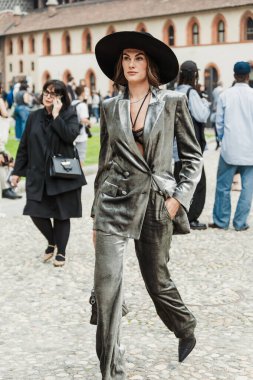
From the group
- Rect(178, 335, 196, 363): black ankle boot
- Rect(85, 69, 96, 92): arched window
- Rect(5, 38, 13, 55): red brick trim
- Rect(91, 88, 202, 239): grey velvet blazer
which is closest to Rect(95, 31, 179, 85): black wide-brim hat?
Rect(91, 88, 202, 239): grey velvet blazer

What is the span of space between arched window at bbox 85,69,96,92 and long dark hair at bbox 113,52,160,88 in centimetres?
5484

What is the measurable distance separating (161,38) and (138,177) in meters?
49.8

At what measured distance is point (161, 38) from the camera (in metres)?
52.3

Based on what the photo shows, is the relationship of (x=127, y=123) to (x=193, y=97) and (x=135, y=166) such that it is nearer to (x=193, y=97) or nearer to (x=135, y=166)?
(x=135, y=166)

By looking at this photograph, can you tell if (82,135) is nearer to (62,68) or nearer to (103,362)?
(103,362)

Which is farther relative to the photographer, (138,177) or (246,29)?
(246,29)

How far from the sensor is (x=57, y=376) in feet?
13.4

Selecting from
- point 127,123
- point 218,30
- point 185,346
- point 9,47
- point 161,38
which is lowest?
point 185,346

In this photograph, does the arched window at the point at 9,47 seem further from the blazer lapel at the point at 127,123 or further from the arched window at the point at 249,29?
the blazer lapel at the point at 127,123

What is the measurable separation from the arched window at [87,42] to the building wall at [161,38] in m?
0.29

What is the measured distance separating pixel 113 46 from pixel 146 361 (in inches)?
70.2

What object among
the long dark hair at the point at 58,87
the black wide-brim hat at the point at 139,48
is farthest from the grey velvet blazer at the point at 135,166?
the long dark hair at the point at 58,87

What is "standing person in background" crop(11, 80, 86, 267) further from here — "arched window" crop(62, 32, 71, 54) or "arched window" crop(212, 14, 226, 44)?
"arched window" crop(62, 32, 71, 54)

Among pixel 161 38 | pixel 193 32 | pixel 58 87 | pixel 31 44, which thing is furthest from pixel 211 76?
pixel 58 87
